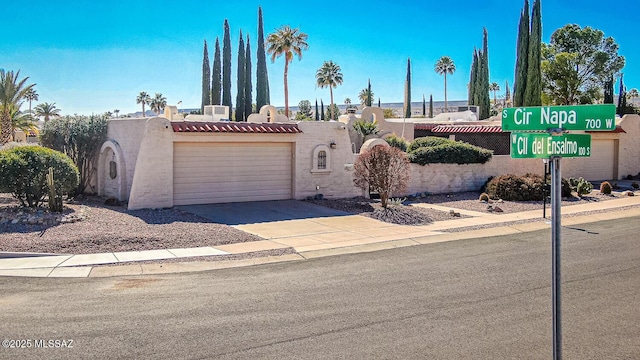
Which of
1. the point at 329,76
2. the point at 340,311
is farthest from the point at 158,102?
the point at 340,311

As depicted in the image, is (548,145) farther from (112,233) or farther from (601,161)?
(601,161)

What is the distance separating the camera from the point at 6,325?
740 cm

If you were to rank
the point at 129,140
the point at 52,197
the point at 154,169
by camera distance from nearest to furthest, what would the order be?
the point at 52,197 → the point at 154,169 → the point at 129,140

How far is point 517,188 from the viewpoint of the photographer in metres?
23.6

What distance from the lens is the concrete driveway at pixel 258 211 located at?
1780cm

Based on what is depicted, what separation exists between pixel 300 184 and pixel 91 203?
23.9 ft

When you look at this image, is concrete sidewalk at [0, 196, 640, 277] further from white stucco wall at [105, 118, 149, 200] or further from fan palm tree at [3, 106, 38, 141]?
fan palm tree at [3, 106, 38, 141]

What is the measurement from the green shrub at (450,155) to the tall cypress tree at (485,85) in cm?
3348

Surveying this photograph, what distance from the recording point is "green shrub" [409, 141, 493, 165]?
973 inches

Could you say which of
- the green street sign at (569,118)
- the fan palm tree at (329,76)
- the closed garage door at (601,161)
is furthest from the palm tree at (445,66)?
the green street sign at (569,118)

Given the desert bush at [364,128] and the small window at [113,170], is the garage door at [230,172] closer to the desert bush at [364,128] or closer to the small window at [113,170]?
the small window at [113,170]

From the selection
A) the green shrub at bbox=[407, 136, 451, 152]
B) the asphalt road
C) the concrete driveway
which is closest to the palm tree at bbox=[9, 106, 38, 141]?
the concrete driveway

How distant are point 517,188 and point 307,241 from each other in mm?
12243

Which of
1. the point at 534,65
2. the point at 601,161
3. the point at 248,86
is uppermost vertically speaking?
the point at 248,86
